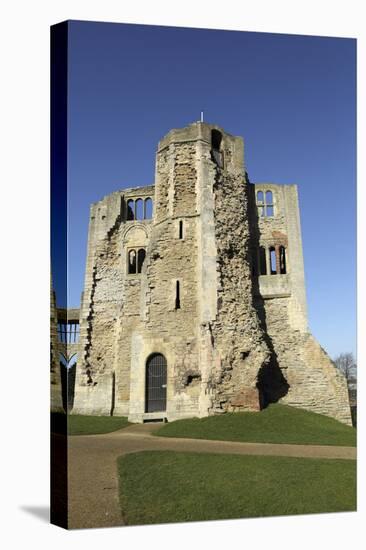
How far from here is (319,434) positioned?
594 inches

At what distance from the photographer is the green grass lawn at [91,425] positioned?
1165 cm

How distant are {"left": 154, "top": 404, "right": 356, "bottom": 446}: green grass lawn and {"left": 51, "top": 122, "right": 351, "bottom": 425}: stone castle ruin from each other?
3.16 feet

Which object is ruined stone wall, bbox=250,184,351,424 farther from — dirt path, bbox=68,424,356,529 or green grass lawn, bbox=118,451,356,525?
green grass lawn, bbox=118,451,356,525

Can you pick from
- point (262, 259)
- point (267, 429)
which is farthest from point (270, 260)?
point (267, 429)

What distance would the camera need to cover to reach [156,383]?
59.9 ft

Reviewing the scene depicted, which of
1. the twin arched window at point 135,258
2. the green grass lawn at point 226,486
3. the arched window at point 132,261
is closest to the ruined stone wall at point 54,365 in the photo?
the green grass lawn at point 226,486

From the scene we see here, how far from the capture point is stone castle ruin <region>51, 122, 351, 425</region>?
58.7 ft

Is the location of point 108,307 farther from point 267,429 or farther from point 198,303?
point 267,429

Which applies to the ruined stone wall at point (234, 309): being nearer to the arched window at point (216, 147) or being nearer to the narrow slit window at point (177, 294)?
the arched window at point (216, 147)

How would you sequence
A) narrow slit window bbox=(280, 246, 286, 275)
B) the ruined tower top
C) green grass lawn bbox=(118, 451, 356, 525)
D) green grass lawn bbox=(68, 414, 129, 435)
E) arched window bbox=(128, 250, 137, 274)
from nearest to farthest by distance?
green grass lawn bbox=(118, 451, 356, 525)
green grass lawn bbox=(68, 414, 129, 435)
the ruined tower top
arched window bbox=(128, 250, 137, 274)
narrow slit window bbox=(280, 246, 286, 275)

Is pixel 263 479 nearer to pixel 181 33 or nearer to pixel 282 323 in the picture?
pixel 181 33

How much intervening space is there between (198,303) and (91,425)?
675cm

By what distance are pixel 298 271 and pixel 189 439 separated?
11.0 m

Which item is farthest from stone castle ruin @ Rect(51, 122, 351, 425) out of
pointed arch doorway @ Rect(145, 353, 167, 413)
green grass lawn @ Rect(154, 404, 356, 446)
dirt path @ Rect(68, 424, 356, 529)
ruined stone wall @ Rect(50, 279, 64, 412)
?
ruined stone wall @ Rect(50, 279, 64, 412)
